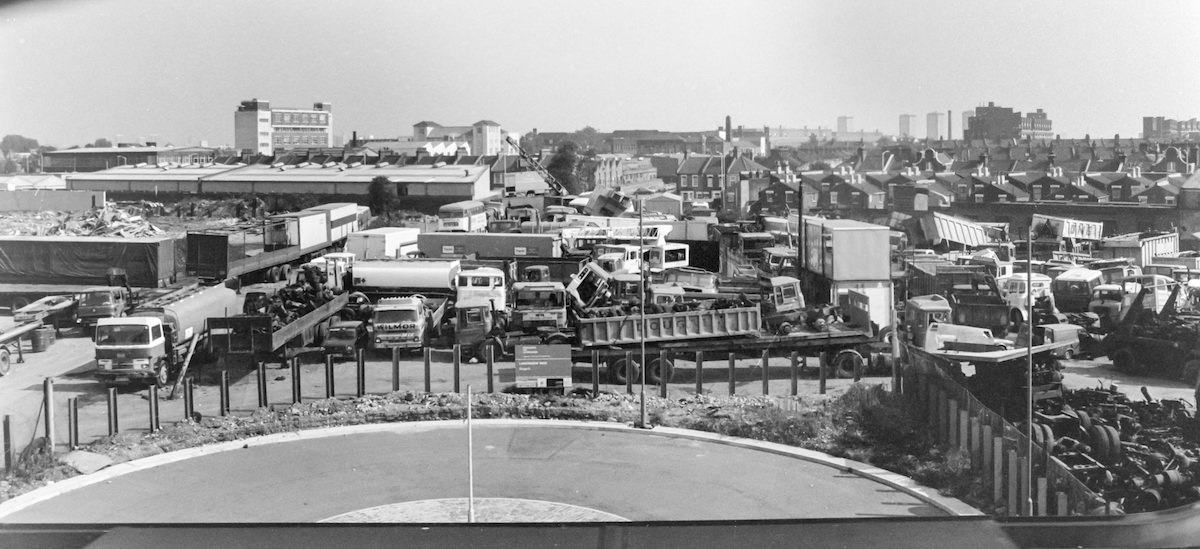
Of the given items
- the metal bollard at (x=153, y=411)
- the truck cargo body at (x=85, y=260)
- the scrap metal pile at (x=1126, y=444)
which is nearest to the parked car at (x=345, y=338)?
the metal bollard at (x=153, y=411)

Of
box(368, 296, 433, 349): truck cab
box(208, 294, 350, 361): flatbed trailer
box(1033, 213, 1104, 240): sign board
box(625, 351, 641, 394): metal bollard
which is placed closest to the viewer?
box(625, 351, 641, 394): metal bollard

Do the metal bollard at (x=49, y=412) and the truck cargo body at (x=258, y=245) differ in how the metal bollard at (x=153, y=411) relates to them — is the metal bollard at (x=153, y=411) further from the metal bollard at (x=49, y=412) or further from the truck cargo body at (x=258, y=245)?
the truck cargo body at (x=258, y=245)

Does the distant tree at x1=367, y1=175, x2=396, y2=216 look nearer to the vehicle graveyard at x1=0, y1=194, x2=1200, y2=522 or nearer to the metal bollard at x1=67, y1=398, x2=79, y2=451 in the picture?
the vehicle graveyard at x1=0, y1=194, x2=1200, y2=522

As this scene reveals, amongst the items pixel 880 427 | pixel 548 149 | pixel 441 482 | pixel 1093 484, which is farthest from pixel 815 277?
pixel 548 149

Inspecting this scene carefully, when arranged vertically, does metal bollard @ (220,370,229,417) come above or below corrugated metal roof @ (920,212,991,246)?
below

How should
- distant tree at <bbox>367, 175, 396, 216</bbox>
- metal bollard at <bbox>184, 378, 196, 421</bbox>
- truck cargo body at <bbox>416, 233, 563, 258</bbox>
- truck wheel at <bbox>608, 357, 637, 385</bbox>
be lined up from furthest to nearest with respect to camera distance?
distant tree at <bbox>367, 175, 396, 216</bbox>, truck cargo body at <bbox>416, 233, 563, 258</bbox>, truck wheel at <bbox>608, 357, 637, 385</bbox>, metal bollard at <bbox>184, 378, 196, 421</bbox>

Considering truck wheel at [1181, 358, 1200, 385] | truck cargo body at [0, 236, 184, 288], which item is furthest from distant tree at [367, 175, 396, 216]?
truck wheel at [1181, 358, 1200, 385]

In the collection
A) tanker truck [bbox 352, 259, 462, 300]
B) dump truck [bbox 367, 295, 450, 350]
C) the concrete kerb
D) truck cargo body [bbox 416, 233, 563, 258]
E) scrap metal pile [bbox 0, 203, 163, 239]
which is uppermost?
scrap metal pile [bbox 0, 203, 163, 239]
